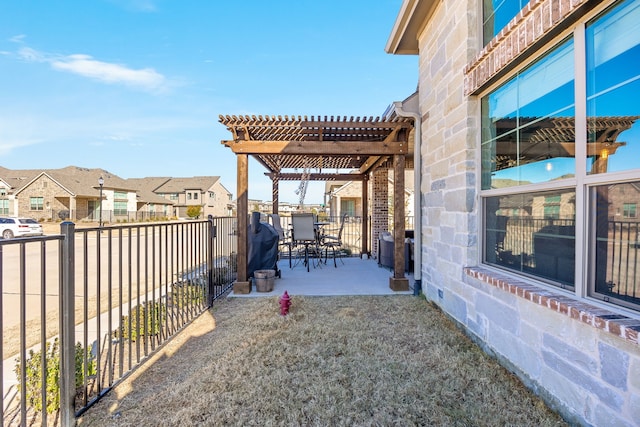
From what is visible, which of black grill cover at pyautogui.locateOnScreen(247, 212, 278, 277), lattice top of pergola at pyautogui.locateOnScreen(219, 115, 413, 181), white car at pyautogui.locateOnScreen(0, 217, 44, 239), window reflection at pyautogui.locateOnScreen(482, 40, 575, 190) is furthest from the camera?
white car at pyautogui.locateOnScreen(0, 217, 44, 239)

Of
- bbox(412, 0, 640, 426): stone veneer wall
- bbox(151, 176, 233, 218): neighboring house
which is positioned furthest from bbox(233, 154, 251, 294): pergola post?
bbox(151, 176, 233, 218): neighboring house

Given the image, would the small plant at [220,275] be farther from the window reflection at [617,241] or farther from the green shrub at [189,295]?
the window reflection at [617,241]

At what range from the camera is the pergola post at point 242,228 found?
4.95 metres

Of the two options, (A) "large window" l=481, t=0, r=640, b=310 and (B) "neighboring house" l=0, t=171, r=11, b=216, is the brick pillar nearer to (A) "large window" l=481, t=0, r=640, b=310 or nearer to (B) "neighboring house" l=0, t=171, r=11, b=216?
(A) "large window" l=481, t=0, r=640, b=310

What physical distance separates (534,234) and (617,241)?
2.27 ft

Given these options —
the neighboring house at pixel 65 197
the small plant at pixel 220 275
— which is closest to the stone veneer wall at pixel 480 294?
the small plant at pixel 220 275

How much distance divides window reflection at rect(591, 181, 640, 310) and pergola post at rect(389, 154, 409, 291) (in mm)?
3205

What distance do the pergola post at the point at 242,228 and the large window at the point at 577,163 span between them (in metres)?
3.52

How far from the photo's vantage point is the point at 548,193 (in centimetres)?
220

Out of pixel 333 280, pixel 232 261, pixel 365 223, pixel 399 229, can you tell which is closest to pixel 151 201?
pixel 365 223

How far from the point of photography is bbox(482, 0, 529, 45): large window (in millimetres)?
2634

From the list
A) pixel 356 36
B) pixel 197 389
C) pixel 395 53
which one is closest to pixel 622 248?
pixel 197 389

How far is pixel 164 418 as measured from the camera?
1.93 m

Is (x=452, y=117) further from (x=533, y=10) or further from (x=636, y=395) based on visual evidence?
(x=636, y=395)
